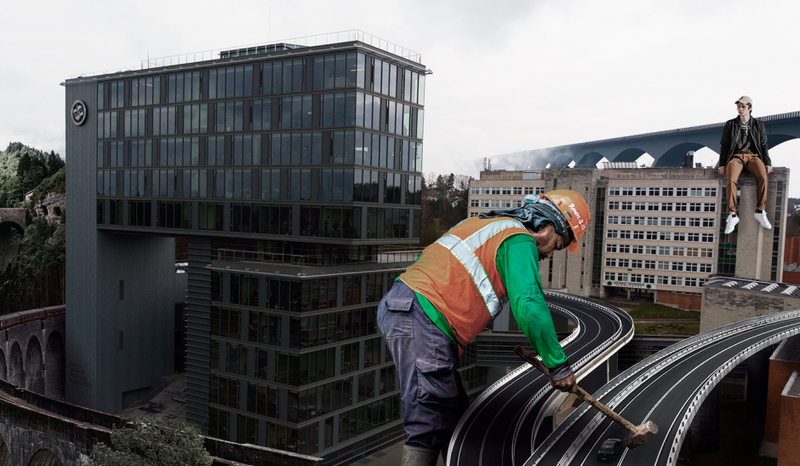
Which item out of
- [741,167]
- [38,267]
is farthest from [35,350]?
[741,167]

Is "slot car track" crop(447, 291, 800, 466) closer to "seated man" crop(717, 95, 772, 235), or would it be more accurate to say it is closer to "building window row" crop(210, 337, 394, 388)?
"seated man" crop(717, 95, 772, 235)

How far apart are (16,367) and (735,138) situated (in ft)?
198

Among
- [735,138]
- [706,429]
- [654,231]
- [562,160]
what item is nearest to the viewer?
[735,138]

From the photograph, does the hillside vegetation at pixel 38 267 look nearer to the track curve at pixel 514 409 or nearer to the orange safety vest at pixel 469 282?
the track curve at pixel 514 409

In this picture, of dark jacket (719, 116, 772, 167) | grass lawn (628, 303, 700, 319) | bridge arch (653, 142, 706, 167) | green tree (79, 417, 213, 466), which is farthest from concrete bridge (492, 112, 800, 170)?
green tree (79, 417, 213, 466)

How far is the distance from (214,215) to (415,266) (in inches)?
1675

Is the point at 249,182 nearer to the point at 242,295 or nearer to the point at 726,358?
the point at 242,295

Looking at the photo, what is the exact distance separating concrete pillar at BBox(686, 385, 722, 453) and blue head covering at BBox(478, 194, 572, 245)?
133 feet

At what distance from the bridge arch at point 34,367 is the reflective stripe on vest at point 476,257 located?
61353 millimetres

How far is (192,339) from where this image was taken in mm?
47031

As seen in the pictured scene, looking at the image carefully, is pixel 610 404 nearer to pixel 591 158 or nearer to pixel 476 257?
pixel 476 257

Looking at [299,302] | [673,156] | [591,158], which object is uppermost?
Answer: [591,158]

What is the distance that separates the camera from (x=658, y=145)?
10388 centimetres

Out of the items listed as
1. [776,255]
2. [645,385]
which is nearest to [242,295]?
[645,385]
